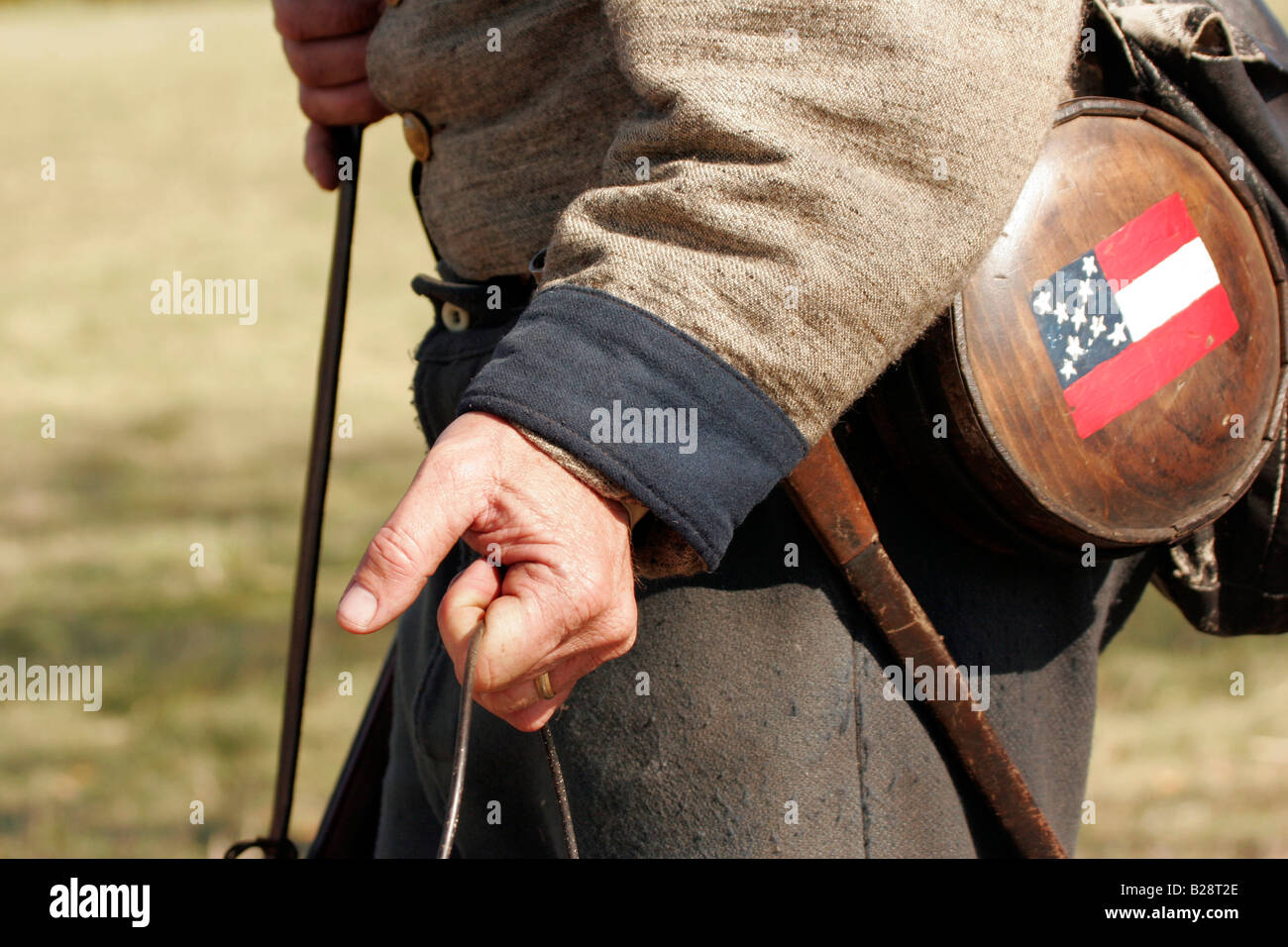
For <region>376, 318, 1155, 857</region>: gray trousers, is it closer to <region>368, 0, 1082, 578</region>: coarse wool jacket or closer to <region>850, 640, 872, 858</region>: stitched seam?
<region>850, 640, 872, 858</region>: stitched seam

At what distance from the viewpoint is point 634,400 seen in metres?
0.94

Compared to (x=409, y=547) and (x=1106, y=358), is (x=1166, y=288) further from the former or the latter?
(x=409, y=547)

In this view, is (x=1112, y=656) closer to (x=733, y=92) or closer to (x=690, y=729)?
(x=690, y=729)

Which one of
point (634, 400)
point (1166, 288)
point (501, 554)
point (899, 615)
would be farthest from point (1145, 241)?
point (501, 554)

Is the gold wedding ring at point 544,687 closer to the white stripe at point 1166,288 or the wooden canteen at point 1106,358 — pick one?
the wooden canteen at point 1106,358

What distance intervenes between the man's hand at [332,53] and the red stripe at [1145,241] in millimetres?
777

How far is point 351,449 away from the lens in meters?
6.28

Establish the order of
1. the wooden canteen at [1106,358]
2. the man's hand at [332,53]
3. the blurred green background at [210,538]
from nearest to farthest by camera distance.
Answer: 1. the wooden canteen at [1106,358]
2. the man's hand at [332,53]
3. the blurred green background at [210,538]

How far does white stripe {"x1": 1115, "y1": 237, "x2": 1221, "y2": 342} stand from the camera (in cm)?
112

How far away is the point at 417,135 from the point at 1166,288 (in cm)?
73

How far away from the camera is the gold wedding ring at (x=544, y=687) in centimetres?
97

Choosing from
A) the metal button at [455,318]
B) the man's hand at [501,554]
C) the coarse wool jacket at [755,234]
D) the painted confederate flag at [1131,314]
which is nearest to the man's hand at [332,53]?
the metal button at [455,318]

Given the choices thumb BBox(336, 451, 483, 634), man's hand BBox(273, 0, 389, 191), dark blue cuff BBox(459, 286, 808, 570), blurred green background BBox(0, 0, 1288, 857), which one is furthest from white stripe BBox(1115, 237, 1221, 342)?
blurred green background BBox(0, 0, 1288, 857)
